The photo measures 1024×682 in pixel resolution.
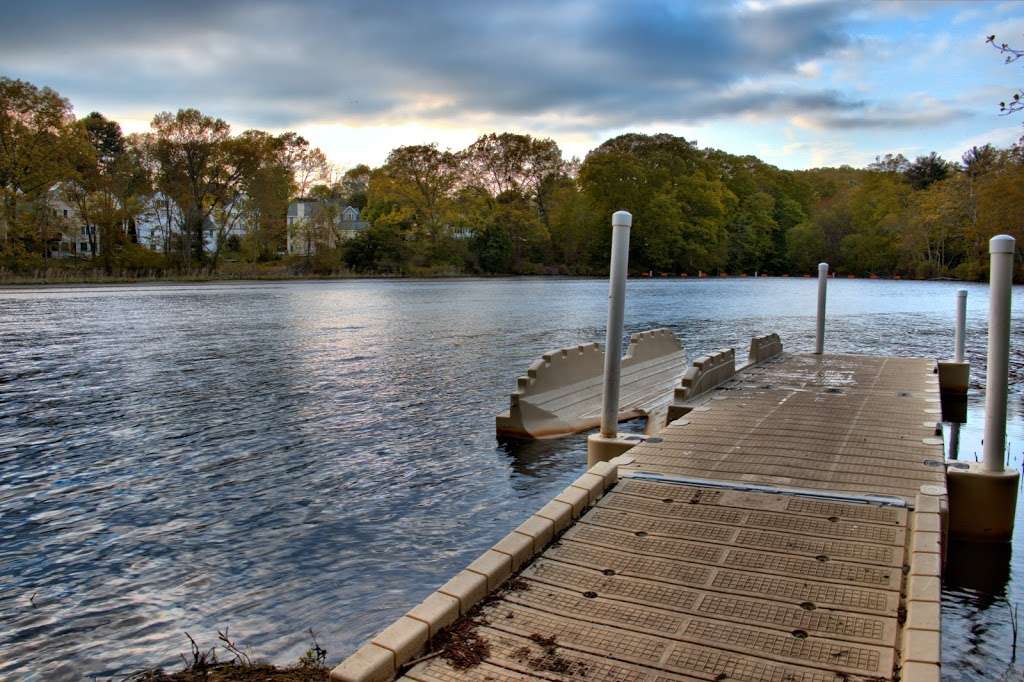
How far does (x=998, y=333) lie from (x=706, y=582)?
296 cm

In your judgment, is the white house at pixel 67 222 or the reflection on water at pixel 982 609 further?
the white house at pixel 67 222

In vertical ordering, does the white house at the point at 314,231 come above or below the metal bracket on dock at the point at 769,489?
above

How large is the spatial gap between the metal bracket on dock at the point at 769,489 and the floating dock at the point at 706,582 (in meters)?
0.01

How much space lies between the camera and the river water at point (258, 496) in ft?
17.1

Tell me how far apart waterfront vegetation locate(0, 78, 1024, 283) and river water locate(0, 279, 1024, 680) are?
46452 mm

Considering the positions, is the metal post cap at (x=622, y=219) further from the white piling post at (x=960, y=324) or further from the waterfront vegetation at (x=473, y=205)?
the waterfront vegetation at (x=473, y=205)

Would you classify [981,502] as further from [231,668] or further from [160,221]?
[160,221]

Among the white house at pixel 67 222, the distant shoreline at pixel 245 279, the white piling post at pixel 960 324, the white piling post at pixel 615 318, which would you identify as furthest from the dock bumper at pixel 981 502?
the white house at pixel 67 222

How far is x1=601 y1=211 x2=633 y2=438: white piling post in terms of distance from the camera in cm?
666

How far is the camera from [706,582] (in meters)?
4.13

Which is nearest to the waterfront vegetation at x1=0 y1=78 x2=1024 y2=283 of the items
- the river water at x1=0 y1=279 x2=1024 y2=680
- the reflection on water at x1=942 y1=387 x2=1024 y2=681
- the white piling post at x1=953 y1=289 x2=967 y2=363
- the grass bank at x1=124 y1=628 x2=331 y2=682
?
the white piling post at x1=953 y1=289 x2=967 y2=363

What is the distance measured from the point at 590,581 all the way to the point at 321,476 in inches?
206

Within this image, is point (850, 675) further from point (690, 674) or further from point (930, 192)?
point (930, 192)

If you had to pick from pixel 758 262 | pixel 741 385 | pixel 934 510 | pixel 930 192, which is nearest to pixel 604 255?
pixel 758 262
